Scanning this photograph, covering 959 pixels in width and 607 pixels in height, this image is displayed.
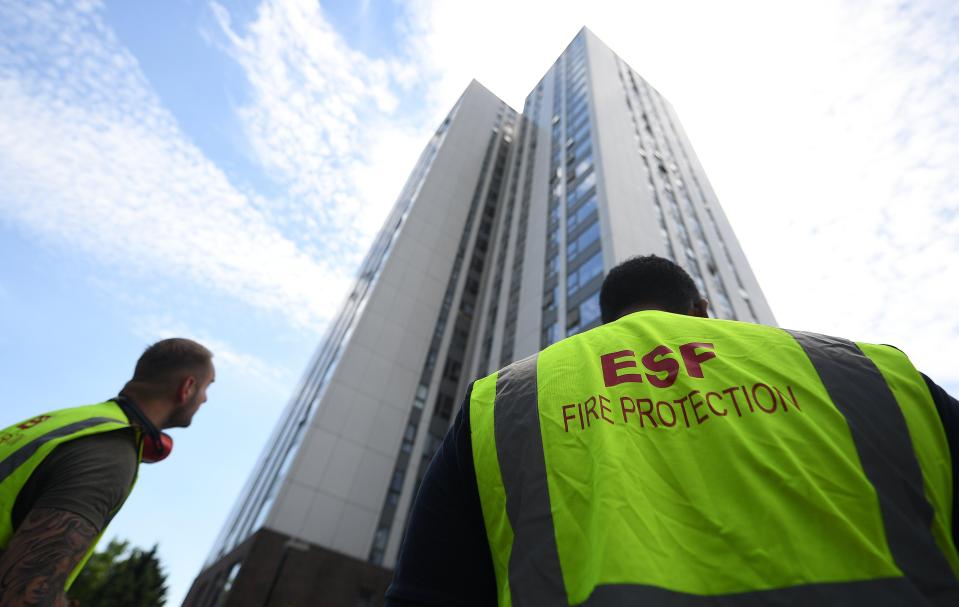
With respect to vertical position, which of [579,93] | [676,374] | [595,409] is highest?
[579,93]

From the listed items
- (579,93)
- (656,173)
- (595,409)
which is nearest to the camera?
(595,409)

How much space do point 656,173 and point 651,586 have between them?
33.4 m

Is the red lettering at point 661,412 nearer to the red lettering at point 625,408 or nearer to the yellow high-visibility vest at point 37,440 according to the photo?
the red lettering at point 625,408

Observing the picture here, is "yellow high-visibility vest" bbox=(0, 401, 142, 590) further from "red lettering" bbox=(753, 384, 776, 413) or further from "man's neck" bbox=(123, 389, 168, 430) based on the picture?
"red lettering" bbox=(753, 384, 776, 413)

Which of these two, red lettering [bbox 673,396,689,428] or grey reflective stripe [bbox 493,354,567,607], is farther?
red lettering [bbox 673,396,689,428]

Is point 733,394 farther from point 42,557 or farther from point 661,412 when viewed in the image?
point 42,557

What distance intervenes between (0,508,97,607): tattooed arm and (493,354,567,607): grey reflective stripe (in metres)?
2.01

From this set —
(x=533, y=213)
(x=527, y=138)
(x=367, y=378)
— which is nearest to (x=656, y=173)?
(x=533, y=213)

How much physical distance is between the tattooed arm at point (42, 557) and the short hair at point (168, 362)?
1159mm

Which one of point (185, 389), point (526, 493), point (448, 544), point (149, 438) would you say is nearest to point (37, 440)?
point (149, 438)

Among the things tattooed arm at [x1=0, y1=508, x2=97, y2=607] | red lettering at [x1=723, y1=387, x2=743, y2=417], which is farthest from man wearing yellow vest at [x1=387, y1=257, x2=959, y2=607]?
tattooed arm at [x1=0, y1=508, x2=97, y2=607]

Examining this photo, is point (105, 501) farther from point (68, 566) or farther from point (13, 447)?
→ point (13, 447)

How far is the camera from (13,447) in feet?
6.53

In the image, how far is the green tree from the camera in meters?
28.8
